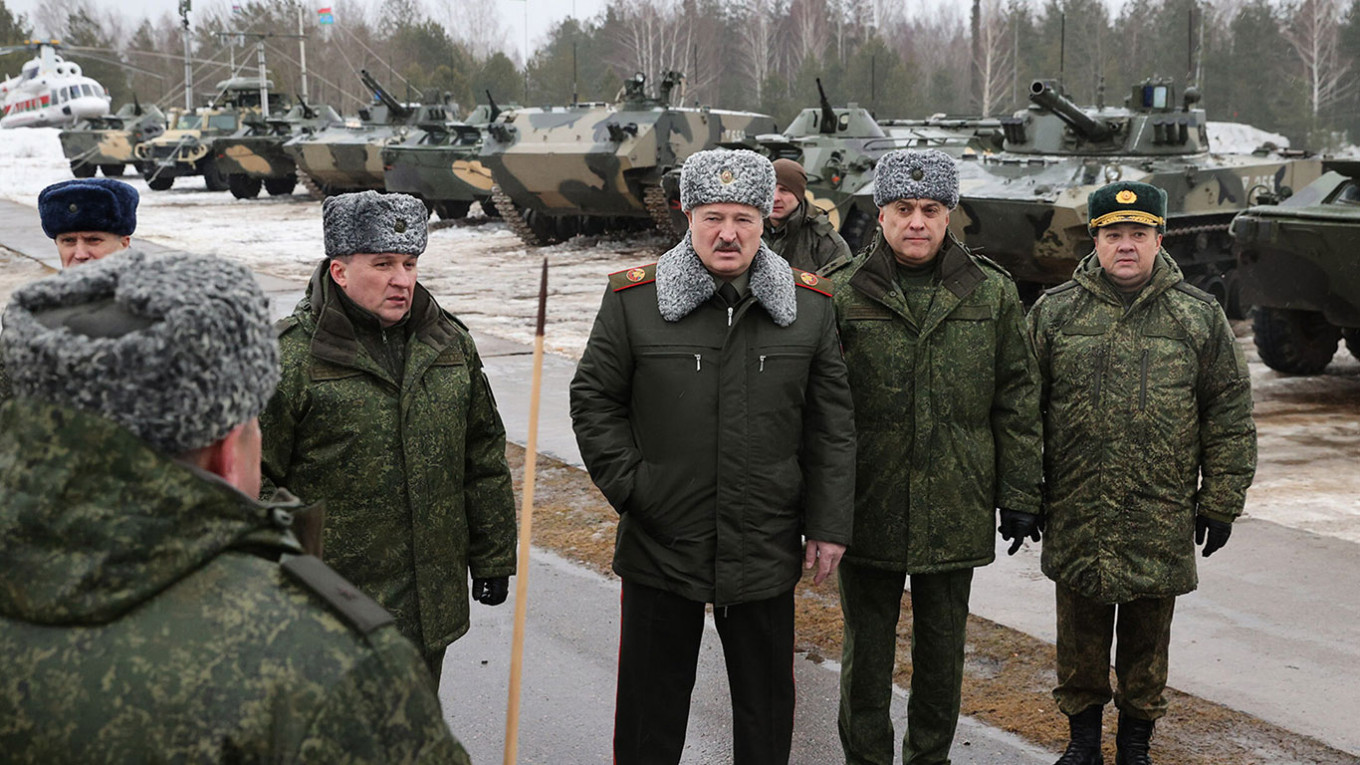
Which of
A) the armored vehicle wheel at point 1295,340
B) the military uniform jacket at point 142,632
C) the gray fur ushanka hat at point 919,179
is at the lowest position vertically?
the armored vehicle wheel at point 1295,340

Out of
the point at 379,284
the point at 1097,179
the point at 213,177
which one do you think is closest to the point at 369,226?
the point at 379,284

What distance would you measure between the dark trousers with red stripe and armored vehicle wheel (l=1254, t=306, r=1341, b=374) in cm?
858

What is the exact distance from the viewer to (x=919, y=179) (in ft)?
12.7

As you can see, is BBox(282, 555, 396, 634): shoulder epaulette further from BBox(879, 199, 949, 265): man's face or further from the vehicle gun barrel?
the vehicle gun barrel

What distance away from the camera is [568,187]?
20047 millimetres

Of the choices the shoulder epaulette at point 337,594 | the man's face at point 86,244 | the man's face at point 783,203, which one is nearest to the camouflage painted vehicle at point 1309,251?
the man's face at point 783,203

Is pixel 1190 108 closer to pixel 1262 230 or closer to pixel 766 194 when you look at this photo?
pixel 1262 230

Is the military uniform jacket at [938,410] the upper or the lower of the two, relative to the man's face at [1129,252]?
lower

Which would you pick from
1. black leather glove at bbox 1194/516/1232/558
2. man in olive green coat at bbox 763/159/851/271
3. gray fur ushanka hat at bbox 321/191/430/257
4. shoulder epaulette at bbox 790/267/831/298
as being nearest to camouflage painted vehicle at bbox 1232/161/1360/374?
man in olive green coat at bbox 763/159/851/271

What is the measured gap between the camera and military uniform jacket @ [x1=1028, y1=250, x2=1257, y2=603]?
159 inches

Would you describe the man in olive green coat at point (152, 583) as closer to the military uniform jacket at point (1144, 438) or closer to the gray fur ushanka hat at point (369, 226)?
the gray fur ushanka hat at point (369, 226)

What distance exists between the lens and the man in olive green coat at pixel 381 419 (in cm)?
327

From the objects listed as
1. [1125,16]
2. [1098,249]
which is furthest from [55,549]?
[1125,16]

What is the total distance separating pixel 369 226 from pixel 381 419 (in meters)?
0.46
